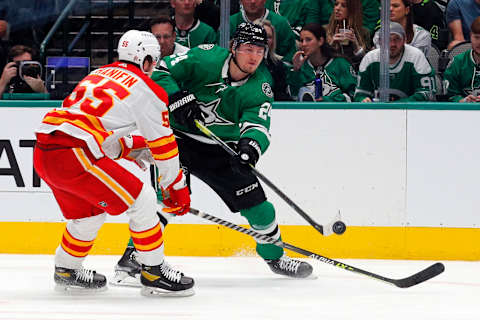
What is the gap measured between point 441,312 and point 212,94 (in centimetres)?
150

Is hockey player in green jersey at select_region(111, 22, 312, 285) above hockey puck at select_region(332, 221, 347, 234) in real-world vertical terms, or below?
above

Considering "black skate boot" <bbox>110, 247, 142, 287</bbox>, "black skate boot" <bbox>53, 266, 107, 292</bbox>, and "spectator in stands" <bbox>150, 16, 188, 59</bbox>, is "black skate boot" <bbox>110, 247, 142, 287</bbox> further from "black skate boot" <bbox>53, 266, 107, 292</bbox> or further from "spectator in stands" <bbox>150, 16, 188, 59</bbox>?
"spectator in stands" <bbox>150, 16, 188, 59</bbox>

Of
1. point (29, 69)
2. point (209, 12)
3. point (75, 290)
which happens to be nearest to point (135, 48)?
point (75, 290)

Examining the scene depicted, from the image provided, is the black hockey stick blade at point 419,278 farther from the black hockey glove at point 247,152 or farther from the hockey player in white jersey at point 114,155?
the hockey player in white jersey at point 114,155

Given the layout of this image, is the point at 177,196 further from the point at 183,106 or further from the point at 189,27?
the point at 189,27

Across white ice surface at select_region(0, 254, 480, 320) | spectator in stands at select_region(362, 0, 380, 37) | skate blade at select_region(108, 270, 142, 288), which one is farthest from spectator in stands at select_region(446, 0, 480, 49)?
skate blade at select_region(108, 270, 142, 288)

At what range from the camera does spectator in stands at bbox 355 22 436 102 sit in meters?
5.14

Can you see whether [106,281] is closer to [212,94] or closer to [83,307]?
[83,307]

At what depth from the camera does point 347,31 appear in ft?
16.8

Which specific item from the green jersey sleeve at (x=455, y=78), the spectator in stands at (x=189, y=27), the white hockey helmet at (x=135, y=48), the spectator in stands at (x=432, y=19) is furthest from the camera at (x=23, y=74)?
the green jersey sleeve at (x=455, y=78)

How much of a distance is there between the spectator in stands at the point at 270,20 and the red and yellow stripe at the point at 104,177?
1699mm

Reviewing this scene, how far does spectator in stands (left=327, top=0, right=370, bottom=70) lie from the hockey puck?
1.13m

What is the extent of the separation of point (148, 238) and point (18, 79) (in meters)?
1.80

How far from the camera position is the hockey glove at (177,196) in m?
3.82
